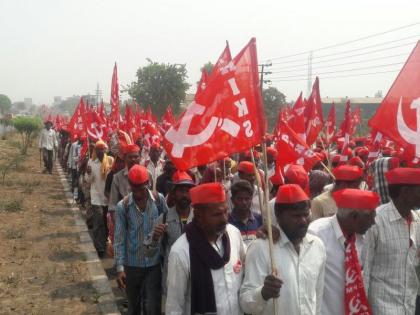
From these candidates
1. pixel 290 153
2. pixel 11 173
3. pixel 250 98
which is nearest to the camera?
pixel 250 98

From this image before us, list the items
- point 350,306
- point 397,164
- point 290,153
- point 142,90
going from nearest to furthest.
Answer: point 350,306
point 397,164
point 290,153
point 142,90

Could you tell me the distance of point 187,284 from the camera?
10.2 ft

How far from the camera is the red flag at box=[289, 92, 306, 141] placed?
25.9 ft

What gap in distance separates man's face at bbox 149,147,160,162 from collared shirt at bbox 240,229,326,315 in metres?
5.74

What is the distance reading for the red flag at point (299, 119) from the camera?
7892 mm

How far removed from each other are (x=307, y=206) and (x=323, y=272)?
0.42 metres

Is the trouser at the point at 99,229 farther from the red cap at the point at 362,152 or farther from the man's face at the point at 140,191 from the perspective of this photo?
the red cap at the point at 362,152

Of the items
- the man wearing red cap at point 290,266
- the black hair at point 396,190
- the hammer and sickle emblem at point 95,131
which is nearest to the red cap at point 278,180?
the black hair at point 396,190

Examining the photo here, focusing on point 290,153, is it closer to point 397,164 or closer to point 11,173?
point 397,164

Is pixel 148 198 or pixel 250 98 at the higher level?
pixel 250 98

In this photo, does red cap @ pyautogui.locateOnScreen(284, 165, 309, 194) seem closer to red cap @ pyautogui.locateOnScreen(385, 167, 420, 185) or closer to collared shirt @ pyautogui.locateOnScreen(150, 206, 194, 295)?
collared shirt @ pyautogui.locateOnScreen(150, 206, 194, 295)

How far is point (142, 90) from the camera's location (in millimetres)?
47438

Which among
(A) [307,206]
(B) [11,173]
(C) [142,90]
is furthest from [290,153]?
(C) [142,90]

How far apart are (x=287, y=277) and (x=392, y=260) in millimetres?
830
